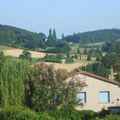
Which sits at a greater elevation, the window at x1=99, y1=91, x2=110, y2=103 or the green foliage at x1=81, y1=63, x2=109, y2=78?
the green foliage at x1=81, y1=63, x2=109, y2=78

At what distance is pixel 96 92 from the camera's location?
157ft

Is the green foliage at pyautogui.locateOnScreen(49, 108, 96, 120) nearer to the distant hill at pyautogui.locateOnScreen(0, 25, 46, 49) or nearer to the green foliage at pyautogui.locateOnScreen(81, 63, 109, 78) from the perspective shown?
the green foliage at pyautogui.locateOnScreen(81, 63, 109, 78)

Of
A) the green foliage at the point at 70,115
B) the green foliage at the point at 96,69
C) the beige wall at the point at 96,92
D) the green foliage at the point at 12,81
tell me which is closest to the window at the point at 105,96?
the beige wall at the point at 96,92

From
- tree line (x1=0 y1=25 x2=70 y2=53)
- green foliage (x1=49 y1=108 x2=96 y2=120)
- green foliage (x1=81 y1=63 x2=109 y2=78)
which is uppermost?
tree line (x1=0 y1=25 x2=70 y2=53)

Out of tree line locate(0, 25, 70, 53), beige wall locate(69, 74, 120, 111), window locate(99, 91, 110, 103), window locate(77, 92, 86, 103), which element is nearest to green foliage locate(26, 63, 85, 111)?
window locate(77, 92, 86, 103)

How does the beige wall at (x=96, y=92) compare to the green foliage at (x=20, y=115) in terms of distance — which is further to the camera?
the beige wall at (x=96, y=92)

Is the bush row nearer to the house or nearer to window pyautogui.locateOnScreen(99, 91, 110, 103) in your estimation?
the house

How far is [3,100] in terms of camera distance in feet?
129

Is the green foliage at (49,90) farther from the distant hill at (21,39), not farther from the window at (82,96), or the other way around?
the distant hill at (21,39)

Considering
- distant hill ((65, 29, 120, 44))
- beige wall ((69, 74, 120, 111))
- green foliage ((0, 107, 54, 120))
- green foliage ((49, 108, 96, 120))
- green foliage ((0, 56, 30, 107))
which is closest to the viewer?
green foliage ((0, 107, 54, 120))

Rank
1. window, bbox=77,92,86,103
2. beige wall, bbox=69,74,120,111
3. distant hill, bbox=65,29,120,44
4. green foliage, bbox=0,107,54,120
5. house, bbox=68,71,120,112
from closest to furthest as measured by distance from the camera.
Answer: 1. green foliage, bbox=0,107,54,120
2. window, bbox=77,92,86,103
3. house, bbox=68,71,120,112
4. beige wall, bbox=69,74,120,111
5. distant hill, bbox=65,29,120,44

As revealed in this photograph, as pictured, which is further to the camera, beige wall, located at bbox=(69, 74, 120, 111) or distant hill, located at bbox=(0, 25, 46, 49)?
distant hill, located at bbox=(0, 25, 46, 49)

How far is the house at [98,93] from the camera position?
47469 millimetres

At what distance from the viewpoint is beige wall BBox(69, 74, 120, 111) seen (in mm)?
47594
